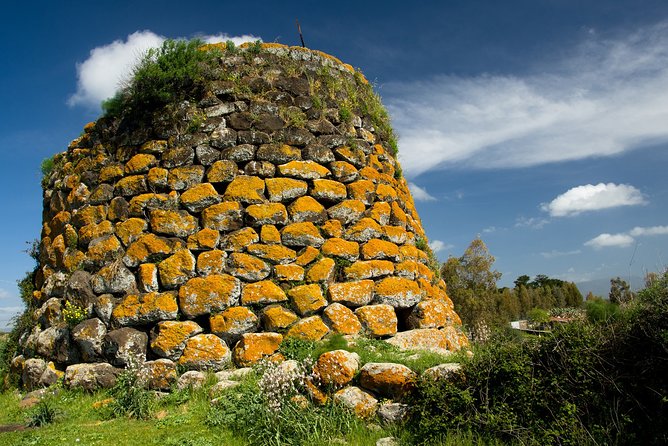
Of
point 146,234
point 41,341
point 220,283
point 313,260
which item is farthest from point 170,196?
point 41,341

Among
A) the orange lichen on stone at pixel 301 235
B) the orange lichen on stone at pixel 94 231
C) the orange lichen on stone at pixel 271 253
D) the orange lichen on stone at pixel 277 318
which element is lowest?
the orange lichen on stone at pixel 277 318

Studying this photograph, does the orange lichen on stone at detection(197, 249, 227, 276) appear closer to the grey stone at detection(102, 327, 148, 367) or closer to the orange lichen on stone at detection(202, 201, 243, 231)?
the orange lichen on stone at detection(202, 201, 243, 231)

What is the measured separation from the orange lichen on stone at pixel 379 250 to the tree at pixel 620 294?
308 cm

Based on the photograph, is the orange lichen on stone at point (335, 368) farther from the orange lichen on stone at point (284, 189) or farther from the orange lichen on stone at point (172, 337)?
the orange lichen on stone at point (284, 189)

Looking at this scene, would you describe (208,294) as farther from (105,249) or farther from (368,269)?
(368,269)

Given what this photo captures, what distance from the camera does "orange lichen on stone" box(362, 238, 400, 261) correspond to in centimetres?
741

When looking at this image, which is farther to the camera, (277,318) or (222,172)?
(222,172)

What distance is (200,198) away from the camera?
739 centimetres

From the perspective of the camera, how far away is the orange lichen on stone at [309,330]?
6.48 m

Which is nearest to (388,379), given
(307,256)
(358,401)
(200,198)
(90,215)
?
(358,401)

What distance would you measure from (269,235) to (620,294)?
4.53 meters

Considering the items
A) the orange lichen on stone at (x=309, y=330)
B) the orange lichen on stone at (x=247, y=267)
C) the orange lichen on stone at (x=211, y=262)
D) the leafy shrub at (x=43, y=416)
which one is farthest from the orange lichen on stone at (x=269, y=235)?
the leafy shrub at (x=43, y=416)

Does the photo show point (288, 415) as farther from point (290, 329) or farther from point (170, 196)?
point (170, 196)

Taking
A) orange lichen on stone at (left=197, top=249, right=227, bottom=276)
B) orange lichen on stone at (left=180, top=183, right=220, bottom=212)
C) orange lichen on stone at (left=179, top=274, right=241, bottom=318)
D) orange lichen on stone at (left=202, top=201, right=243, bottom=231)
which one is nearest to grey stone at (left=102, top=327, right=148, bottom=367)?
orange lichen on stone at (left=179, top=274, right=241, bottom=318)
